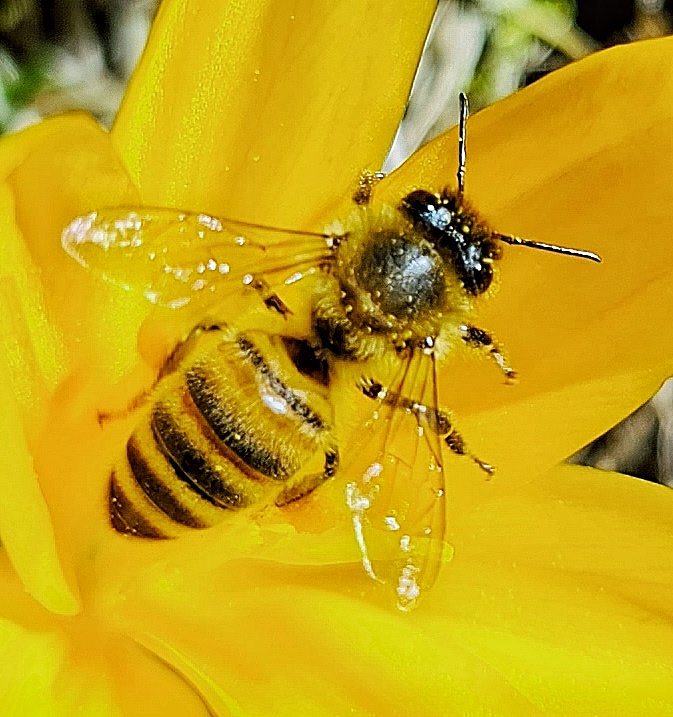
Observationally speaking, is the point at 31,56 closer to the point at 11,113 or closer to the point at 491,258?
the point at 11,113

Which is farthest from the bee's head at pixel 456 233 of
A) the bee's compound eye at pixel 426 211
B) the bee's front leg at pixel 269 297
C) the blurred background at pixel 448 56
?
the blurred background at pixel 448 56

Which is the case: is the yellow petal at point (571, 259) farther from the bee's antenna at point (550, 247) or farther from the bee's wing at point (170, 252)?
the bee's wing at point (170, 252)

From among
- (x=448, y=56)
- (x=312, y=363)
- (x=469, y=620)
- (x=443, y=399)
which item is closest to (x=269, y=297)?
(x=312, y=363)

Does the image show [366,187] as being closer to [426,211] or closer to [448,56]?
[426,211]

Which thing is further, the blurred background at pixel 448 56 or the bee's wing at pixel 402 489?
the blurred background at pixel 448 56

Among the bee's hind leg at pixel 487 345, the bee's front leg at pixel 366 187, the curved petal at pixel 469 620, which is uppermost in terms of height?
the bee's front leg at pixel 366 187

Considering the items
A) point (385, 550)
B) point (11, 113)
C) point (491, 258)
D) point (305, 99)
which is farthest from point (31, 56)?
point (385, 550)

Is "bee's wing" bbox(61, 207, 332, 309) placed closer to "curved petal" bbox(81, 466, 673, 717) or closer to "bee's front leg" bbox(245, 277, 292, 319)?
"bee's front leg" bbox(245, 277, 292, 319)

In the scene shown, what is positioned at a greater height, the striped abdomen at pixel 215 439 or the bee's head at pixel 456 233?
the bee's head at pixel 456 233
